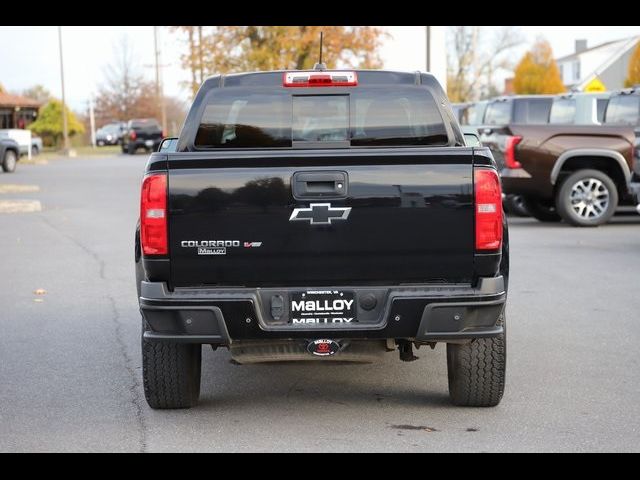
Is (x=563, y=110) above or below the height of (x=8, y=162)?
above

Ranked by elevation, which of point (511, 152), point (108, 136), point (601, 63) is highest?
point (601, 63)

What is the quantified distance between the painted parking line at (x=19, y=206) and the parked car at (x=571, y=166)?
28.7 feet

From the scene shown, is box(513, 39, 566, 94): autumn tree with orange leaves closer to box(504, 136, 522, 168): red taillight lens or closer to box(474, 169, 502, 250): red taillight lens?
box(504, 136, 522, 168): red taillight lens

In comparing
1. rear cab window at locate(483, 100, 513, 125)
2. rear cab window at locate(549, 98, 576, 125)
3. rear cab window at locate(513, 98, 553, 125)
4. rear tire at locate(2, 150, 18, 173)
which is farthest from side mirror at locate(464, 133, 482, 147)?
rear tire at locate(2, 150, 18, 173)

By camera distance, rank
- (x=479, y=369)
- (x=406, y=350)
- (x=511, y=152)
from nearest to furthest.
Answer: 1. (x=479, y=369)
2. (x=406, y=350)
3. (x=511, y=152)

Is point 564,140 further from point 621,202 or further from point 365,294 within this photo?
point 365,294

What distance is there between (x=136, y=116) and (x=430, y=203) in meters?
88.9

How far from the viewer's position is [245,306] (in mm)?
5270

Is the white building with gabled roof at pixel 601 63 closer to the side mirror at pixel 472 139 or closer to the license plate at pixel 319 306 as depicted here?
the side mirror at pixel 472 139

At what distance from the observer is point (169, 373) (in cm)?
578

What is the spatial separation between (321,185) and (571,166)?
1103 centimetres

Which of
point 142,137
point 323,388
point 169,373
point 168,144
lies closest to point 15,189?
point 168,144

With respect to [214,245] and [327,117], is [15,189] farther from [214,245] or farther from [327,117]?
[214,245]

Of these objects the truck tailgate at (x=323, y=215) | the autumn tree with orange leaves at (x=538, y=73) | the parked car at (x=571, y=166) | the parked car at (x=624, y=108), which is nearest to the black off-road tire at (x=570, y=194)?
the parked car at (x=571, y=166)
